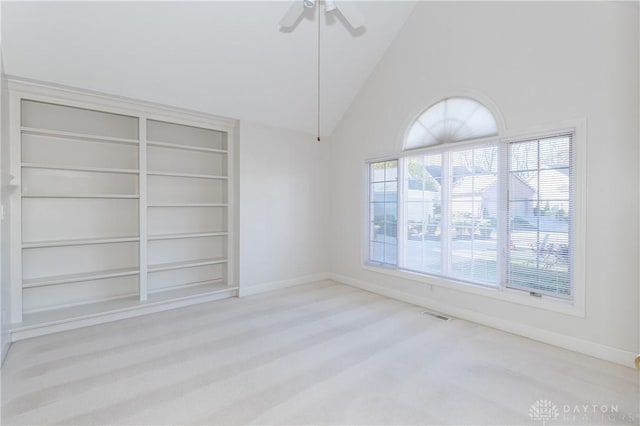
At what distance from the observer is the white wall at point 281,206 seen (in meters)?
4.63

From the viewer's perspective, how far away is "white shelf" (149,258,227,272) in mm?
4059

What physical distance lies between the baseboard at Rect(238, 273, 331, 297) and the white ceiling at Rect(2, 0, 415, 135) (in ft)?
8.29

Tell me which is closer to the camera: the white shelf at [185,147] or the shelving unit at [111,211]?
the shelving unit at [111,211]

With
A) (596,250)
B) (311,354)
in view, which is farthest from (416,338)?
(596,250)

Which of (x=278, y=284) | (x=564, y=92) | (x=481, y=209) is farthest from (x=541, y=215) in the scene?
(x=278, y=284)

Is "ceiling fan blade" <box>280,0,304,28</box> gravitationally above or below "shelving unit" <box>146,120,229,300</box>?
above

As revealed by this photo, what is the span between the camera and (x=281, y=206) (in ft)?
16.5

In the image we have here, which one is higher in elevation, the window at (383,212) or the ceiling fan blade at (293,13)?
the ceiling fan blade at (293,13)

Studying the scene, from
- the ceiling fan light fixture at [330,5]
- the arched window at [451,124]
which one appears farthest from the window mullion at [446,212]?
the ceiling fan light fixture at [330,5]

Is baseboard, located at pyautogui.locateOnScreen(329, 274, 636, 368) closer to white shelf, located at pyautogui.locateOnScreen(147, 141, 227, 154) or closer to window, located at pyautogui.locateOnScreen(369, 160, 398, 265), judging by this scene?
window, located at pyautogui.locateOnScreen(369, 160, 398, 265)

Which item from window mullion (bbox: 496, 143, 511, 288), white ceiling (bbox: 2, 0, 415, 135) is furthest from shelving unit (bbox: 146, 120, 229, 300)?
window mullion (bbox: 496, 143, 511, 288)

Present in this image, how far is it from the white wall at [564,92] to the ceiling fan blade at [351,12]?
1568 mm

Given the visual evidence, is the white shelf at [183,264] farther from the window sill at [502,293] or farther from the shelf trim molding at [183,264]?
the window sill at [502,293]

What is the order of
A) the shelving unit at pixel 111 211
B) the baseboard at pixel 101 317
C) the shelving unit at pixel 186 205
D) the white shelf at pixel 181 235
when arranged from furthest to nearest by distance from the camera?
the shelving unit at pixel 186 205, the white shelf at pixel 181 235, the shelving unit at pixel 111 211, the baseboard at pixel 101 317
